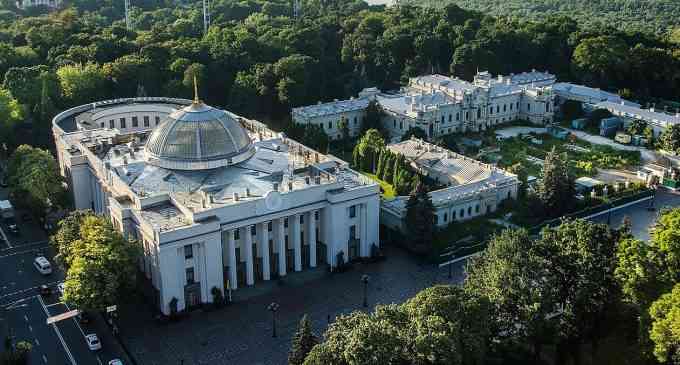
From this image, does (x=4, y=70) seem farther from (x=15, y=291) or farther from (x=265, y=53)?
(x=15, y=291)

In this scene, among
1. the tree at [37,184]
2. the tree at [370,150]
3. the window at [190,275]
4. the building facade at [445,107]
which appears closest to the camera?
the window at [190,275]

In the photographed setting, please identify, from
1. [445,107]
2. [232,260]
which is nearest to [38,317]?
[232,260]

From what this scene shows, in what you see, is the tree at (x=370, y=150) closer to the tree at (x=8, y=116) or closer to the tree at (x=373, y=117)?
the tree at (x=373, y=117)

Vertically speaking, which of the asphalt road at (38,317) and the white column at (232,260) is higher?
the white column at (232,260)

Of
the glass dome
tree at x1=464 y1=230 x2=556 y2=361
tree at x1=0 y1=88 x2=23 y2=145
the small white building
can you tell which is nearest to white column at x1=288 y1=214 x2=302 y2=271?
the glass dome

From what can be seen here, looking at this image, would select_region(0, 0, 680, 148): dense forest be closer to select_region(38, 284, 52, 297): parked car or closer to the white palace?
the white palace

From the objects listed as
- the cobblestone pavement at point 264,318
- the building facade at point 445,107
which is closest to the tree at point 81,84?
the building facade at point 445,107

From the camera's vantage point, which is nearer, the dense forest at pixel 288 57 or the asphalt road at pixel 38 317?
the asphalt road at pixel 38 317

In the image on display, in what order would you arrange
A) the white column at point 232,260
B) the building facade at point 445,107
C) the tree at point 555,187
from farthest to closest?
the building facade at point 445,107 < the tree at point 555,187 < the white column at point 232,260

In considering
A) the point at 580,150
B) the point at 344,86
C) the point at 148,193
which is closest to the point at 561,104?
the point at 580,150
